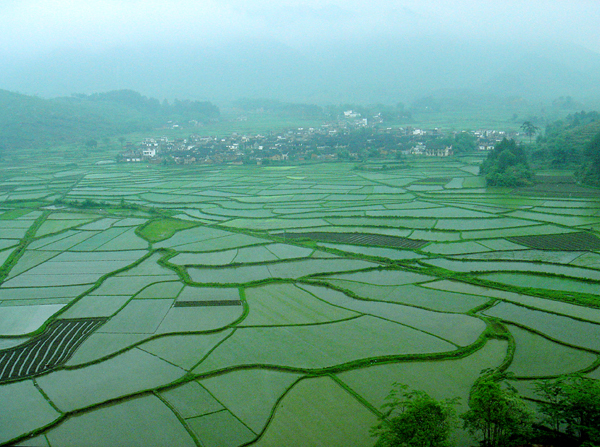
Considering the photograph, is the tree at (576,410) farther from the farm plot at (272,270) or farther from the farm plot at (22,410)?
the farm plot at (272,270)

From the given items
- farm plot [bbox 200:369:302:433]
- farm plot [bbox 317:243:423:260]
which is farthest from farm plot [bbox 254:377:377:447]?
farm plot [bbox 317:243:423:260]

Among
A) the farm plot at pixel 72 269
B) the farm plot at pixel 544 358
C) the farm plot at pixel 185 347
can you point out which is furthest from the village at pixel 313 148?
the farm plot at pixel 185 347

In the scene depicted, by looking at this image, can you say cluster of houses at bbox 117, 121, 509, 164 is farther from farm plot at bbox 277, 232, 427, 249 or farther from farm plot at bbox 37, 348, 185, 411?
farm plot at bbox 37, 348, 185, 411

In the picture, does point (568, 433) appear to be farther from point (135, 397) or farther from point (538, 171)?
point (538, 171)

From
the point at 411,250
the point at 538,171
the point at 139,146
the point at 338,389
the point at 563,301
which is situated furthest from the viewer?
the point at 139,146

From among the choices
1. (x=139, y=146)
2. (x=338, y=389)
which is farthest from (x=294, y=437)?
(x=139, y=146)

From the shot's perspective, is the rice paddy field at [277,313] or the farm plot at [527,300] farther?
the farm plot at [527,300]
